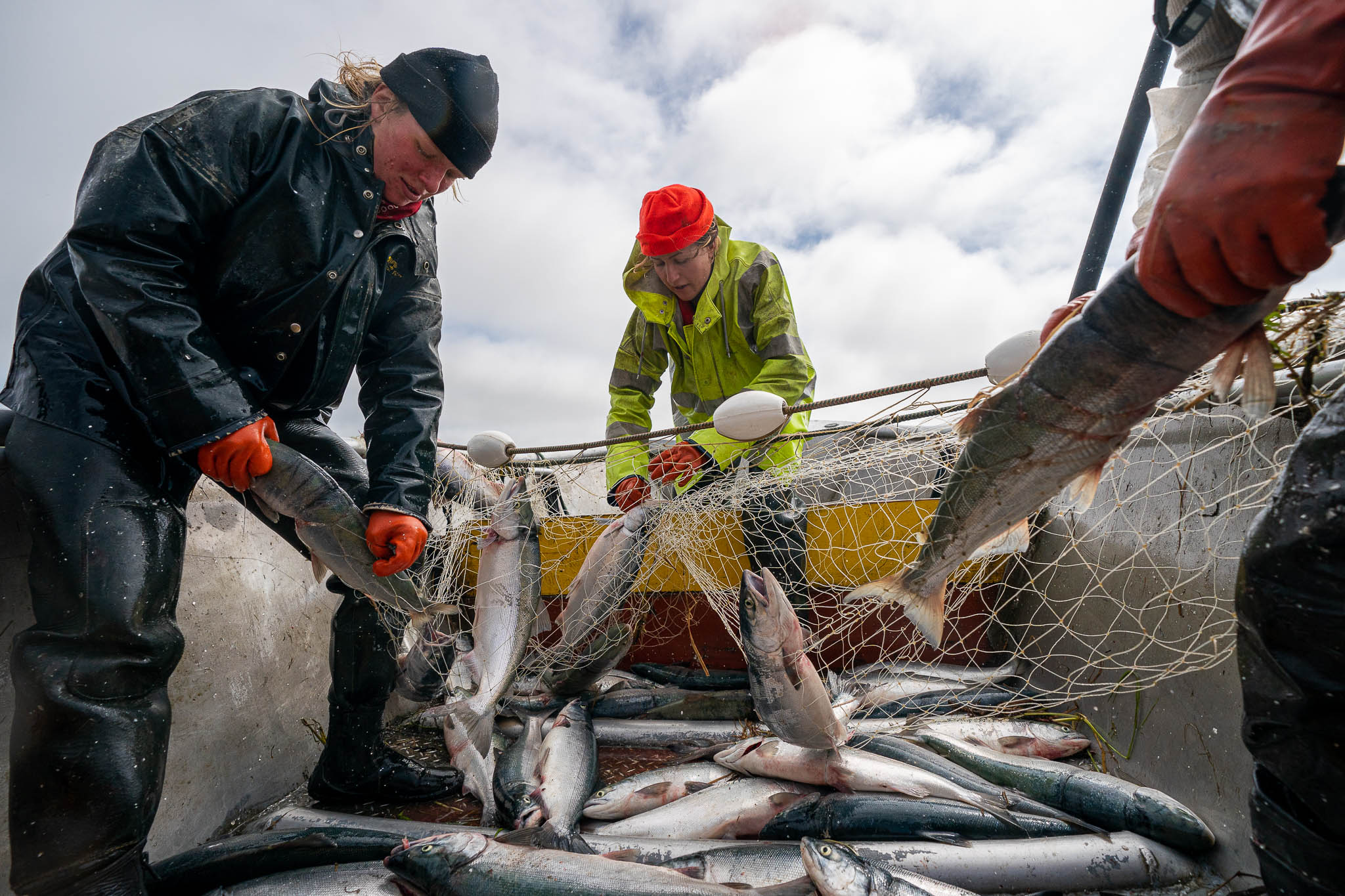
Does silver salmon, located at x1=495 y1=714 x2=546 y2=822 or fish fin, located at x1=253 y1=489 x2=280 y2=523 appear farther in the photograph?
silver salmon, located at x1=495 y1=714 x2=546 y2=822

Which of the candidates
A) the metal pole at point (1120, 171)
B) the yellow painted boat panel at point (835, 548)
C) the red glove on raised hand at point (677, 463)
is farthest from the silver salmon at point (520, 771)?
the metal pole at point (1120, 171)

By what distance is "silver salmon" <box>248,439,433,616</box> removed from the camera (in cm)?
270

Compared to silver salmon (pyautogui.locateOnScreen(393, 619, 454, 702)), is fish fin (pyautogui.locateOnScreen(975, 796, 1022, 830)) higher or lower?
lower

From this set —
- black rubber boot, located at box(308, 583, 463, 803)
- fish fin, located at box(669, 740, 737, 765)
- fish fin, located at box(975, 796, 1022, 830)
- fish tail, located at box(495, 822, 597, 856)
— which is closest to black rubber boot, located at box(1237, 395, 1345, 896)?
fish fin, located at box(975, 796, 1022, 830)

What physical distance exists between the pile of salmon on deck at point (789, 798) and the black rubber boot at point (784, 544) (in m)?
0.63

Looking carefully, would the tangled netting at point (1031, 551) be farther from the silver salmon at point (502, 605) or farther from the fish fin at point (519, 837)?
the fish fin at point (519, 837)

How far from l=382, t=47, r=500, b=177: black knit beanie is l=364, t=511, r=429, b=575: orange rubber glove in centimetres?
163

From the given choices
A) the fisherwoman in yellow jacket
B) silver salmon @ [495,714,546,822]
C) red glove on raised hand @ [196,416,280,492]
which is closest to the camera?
red glove on raised hand @ [196,416,280,492]

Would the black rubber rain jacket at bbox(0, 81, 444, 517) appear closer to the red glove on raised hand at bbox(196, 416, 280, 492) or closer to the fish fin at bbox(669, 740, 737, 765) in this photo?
the red glove on raised hand at bbox(196, 416, 280, 492)

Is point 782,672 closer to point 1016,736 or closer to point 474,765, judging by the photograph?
point 1016,736

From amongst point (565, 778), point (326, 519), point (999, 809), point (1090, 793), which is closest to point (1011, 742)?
point (1090, 793)

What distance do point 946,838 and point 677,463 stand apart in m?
2.46

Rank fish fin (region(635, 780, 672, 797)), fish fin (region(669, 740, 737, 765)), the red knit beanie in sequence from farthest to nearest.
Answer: the red knit beanie
fish fin (region(669, 740, 737, 765))
fish fin (region(635, 780, 672, 797))

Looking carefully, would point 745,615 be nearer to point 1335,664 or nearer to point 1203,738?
point 1203,738
